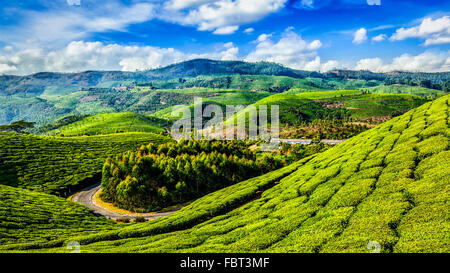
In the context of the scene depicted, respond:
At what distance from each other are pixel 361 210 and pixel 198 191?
264 ft

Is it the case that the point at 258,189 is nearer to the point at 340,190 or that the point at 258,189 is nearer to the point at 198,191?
the point at 340,190

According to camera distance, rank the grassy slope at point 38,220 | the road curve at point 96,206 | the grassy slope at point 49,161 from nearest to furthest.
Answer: the grassy slope at point 38,220 → the road curve at point 96,206 → the grassy slope at point 49,161

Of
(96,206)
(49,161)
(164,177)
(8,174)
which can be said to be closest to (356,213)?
(164,177)

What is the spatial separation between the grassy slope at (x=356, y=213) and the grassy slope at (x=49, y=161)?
8684 centimetres

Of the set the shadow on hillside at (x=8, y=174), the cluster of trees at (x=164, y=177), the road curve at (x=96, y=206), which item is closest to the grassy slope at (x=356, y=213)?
the road curve at (x=96, y=206)

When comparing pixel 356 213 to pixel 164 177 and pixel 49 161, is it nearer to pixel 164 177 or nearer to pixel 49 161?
pixel 164 177

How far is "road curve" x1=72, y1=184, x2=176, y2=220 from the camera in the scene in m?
83.3

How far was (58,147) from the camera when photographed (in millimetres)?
144875

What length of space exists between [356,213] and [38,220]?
66599mm

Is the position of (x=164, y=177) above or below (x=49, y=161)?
below

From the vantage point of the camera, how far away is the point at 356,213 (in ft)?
91.5

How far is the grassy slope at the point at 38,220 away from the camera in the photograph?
44031 millimetres

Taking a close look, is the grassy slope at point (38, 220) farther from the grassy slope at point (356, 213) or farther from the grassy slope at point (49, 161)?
the grassy slope at point (49, 161)
